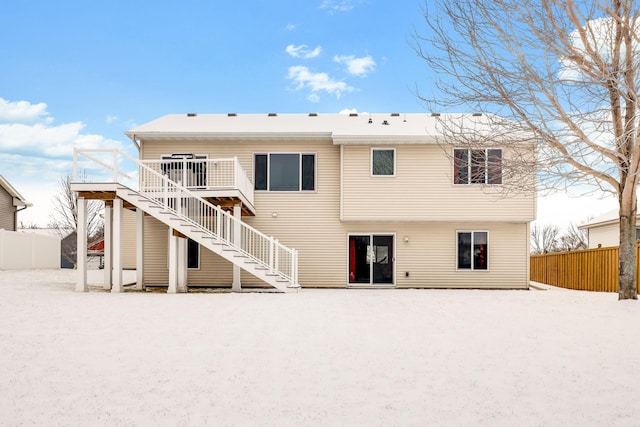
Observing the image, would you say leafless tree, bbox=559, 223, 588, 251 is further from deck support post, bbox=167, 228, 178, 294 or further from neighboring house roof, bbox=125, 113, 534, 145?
deck support post, bbox=167, 228, 178, 294

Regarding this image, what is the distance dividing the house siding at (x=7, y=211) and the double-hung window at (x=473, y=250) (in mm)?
25589

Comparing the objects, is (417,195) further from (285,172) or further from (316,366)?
(316,366)

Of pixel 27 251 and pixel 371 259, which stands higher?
pixel 371 259

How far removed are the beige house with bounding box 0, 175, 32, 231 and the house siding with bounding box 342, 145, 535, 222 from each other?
21668 millimetres

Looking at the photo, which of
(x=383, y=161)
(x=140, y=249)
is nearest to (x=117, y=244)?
(x=140, y=249)

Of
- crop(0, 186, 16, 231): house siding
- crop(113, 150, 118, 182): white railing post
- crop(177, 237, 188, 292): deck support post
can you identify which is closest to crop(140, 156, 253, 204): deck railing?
crop(113, 150, 118, 182): white railing post

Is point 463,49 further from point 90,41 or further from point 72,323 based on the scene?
point 90,41

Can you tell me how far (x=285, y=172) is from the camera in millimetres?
16766

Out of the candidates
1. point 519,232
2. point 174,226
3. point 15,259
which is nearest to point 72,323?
point 174,226

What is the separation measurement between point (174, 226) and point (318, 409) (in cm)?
1043

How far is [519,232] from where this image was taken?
54.7 ft

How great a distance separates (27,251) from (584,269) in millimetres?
25451

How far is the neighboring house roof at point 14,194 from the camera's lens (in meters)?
27.4

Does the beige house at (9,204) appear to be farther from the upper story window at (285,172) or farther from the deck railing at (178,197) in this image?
the upper story window at (285,172)
